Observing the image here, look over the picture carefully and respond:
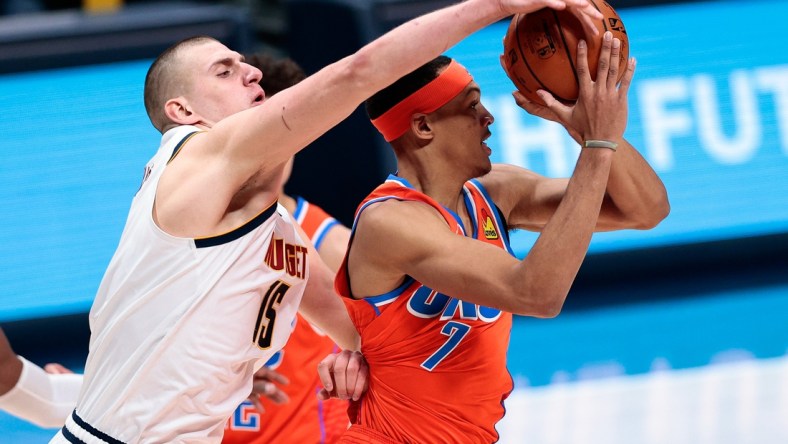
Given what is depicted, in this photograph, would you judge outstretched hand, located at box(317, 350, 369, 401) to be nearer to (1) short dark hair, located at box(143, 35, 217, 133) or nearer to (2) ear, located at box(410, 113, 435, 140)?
(2) ear, located at box(410, 113, 435, 140)

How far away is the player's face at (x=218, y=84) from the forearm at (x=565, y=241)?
114cm

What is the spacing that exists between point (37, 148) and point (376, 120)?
14.5 ft

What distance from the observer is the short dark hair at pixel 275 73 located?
537 cm

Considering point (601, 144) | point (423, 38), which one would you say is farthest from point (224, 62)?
point (601, 144)

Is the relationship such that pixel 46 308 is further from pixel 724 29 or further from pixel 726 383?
pixel 724 29

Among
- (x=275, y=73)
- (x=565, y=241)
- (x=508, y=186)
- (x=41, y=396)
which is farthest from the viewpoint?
(x=275, y=73)

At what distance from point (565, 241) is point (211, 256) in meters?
1.03

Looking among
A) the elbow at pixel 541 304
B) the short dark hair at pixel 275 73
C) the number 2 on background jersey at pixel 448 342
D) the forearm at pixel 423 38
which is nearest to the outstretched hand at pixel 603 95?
the forearm at pixel 423 38

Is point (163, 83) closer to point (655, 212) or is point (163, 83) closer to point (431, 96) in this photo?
point (431, 96)

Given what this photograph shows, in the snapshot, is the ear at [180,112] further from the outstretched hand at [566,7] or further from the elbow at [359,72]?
the outstretched hand at [566,7]

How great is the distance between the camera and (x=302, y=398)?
4.74 metres

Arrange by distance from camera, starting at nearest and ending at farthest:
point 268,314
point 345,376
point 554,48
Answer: point 554,48 → point 268,314 → point 345,376

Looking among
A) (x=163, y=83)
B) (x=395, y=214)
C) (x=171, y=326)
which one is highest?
(x=395, y=214)

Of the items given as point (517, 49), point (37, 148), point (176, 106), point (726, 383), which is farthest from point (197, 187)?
point (37, 148)
